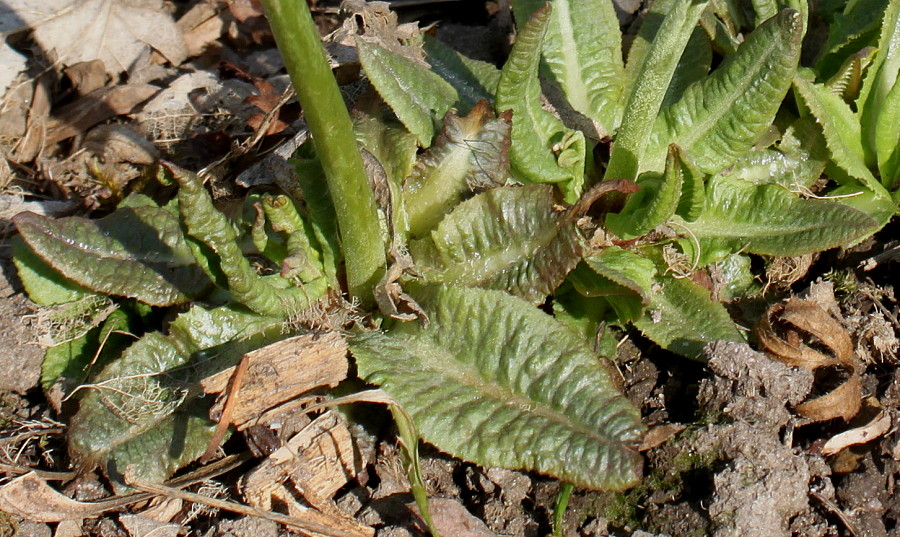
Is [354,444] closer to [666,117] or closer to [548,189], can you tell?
[548,189]

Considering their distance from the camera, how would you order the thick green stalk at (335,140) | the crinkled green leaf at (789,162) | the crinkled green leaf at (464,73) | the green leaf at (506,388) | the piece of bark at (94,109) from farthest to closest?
the piece of bark at (94,109) < the crinkled green leaf at (464,73) < the crinkled green leaf at (789,162) < the green leaf at (506,388) < the thick green stalk at (335,140)

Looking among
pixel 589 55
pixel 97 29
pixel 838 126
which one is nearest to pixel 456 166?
pixel 589 55

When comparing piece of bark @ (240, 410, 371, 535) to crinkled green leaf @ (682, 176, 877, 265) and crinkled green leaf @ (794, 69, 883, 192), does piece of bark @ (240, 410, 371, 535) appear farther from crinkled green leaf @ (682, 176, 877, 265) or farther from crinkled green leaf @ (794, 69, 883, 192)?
crinkled green leaf @ (794, 69, 883, 192)

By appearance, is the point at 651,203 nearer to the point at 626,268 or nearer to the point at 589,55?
the point at 626,268

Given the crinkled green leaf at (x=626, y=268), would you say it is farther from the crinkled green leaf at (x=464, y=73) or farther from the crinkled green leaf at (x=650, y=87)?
the crinkled green leaf at (x=464, y=73)

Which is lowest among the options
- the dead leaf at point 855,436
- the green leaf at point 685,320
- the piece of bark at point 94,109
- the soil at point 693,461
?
the dead leaf at point 855,436

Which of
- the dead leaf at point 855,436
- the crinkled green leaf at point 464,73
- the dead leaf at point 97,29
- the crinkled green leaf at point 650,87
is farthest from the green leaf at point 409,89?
the dead leaf at point 97,29

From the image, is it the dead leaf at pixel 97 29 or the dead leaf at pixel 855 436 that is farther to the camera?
the dead leaf at pixel 97 29
